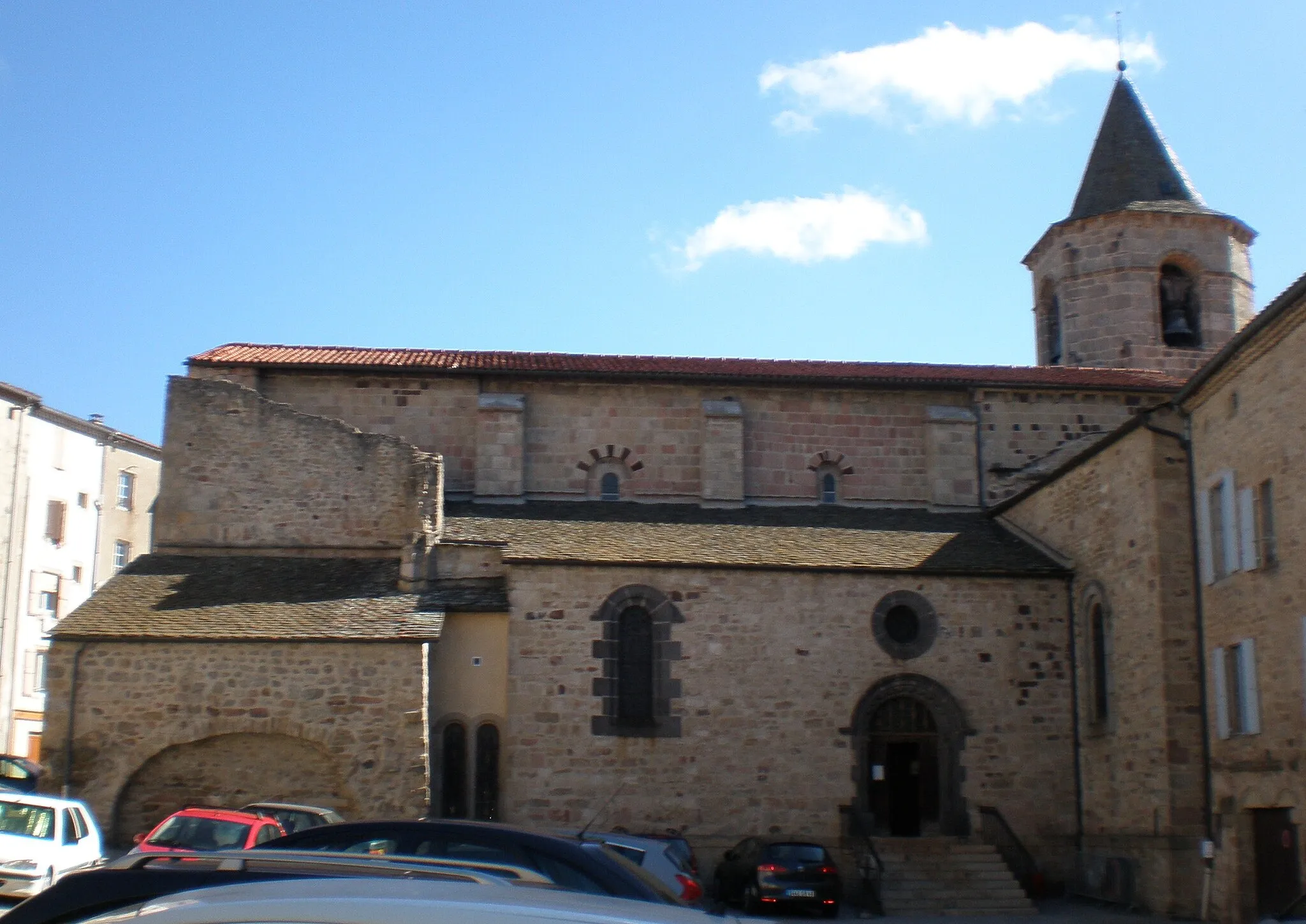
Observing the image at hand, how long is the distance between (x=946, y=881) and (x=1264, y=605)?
265 inches

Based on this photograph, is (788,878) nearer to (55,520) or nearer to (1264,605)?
(1264,605)

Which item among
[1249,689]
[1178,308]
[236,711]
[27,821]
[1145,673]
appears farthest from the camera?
[1178,308]

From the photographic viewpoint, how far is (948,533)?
85.5 ft

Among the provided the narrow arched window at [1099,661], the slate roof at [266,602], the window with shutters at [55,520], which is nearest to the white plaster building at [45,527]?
the window with shutters at [55,520]

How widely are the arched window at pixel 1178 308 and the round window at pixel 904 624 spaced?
11069mm

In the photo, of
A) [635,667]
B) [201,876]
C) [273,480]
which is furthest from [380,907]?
[273,480]

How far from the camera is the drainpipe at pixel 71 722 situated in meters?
21.3

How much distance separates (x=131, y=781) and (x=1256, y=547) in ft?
55.2

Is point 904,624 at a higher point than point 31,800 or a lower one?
higher

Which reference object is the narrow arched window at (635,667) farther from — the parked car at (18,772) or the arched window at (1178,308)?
the arched window at (1178,308)

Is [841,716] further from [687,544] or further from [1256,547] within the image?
[1256,547]

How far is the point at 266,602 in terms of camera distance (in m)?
23.1

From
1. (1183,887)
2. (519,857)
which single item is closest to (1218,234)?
(1183,887)

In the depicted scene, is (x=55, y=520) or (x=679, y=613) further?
(x=55, y=520)
